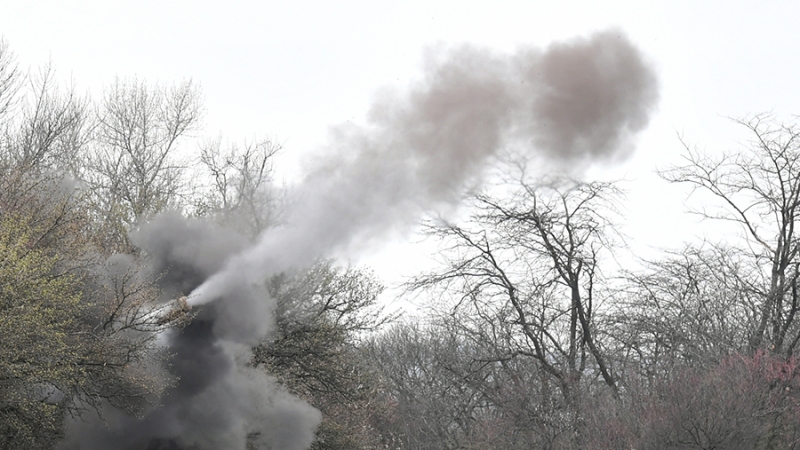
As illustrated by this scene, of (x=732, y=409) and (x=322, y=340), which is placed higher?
(x=322, y=340)

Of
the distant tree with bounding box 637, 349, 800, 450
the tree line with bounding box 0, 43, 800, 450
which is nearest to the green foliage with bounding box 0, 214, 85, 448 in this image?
the tree line with bounding box 0, 43, 800, 450

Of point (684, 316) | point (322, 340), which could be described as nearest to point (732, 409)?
point (684, 316)

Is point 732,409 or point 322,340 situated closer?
point 732,409

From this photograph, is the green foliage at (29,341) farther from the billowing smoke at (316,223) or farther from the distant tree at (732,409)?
the distant tree at (732,409)

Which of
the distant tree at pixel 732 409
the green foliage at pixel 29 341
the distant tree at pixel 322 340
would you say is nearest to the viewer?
the green foliage at pixel 29 341

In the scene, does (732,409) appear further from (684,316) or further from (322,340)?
(322,340)

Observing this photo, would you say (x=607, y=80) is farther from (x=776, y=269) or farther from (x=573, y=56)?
(x=776, y=269)

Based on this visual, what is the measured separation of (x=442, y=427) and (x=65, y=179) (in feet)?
63.3

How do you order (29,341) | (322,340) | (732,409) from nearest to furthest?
(29,341) → (732,409) → (322,340)

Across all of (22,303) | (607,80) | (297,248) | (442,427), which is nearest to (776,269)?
(607,80)

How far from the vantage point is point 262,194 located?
21516 millimetres

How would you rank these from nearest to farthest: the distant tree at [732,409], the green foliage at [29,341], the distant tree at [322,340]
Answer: the green foliage at [29,341] → the distant tree at [732,409] → the distant tree at [322,340]

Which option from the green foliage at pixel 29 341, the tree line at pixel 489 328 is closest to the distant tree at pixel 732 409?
the tree line at pixel 489 328

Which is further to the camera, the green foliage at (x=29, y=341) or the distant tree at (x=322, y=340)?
the distant tree at (x=322, y=340)
